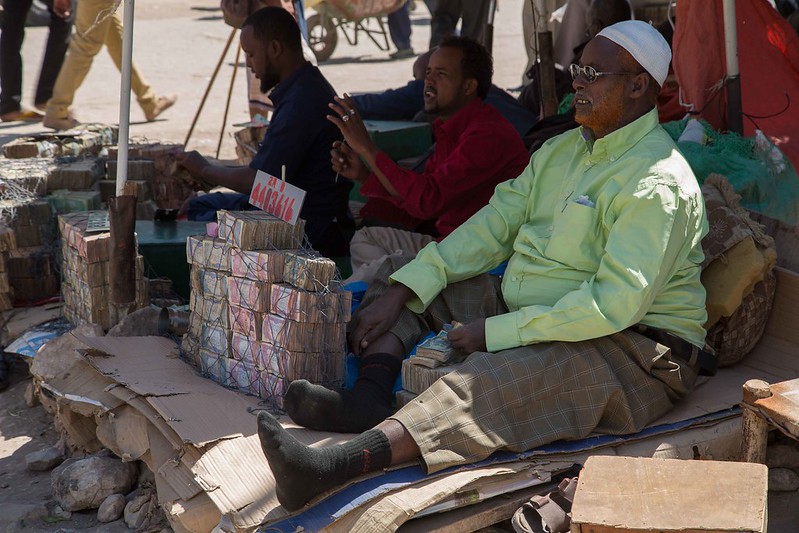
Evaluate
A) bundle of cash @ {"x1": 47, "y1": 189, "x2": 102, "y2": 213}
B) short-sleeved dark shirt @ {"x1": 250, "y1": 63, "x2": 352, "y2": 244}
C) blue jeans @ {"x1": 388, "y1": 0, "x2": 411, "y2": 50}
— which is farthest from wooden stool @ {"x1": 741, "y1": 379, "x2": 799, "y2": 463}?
blue jeans @ {"x1": 388, "y1": 0, "x2": 411, "y2": 50}

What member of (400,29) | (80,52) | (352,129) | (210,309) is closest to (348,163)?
(352,129)

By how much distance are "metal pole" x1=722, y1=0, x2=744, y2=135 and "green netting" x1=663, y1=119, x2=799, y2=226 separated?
0.60 feet

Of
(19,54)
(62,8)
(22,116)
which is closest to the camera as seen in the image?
(62,8)

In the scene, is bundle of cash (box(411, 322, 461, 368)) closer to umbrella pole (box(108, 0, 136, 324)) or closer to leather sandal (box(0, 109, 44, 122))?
umbrella pole (box(108, 0, 136, 324))

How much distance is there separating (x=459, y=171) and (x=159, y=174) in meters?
2.31

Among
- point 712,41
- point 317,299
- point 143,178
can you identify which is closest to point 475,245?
point 317,299

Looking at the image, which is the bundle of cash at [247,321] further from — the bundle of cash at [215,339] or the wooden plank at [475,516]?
the wooden plank at [475,516]

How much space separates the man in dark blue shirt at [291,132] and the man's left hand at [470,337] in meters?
1.41

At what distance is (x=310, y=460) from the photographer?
262 centimetres

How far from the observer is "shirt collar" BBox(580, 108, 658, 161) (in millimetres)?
3137

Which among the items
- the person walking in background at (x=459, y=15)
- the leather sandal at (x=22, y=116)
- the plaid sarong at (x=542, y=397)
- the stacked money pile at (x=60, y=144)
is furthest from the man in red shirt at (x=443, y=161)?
the leather sandal at (x=22, y=116)

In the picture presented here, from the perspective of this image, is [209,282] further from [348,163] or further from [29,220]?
[29,220]

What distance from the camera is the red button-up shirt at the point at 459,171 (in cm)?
391

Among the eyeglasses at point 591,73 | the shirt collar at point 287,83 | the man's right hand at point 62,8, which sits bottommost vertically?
the shirt collar at point 287,83
